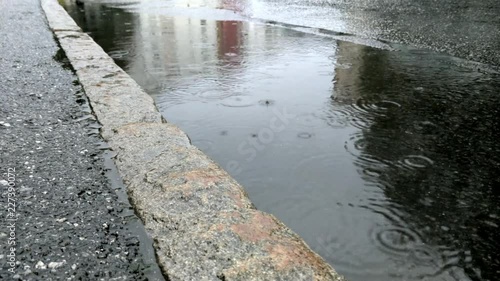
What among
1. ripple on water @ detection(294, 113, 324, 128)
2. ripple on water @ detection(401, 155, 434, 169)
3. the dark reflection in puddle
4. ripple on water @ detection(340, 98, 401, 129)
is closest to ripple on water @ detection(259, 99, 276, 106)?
the dark reflection in puddle

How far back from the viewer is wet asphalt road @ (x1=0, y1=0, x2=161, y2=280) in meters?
1.27

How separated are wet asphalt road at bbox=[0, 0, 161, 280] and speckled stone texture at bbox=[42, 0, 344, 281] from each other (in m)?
0.10

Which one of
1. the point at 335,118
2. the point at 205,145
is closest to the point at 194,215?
the point at 205,145

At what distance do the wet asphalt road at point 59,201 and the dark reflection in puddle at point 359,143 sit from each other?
2.12 ft

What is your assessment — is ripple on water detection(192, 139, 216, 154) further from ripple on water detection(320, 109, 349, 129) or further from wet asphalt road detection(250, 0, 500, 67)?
wet asphalt road detection(250, 0, 500, 67)

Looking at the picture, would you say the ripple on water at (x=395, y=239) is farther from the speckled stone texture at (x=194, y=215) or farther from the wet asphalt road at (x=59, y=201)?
the wet asphalt road at (x=59, y=201)

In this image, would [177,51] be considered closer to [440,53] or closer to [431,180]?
[440,53]

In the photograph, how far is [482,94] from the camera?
309 cm

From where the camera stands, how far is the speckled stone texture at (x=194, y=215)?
1196 millimetres

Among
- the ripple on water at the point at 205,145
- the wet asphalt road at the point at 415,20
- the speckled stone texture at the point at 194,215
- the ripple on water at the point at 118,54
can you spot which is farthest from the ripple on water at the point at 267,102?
the ripple on water at the point at 118,54

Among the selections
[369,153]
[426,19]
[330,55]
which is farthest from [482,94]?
[426,19]

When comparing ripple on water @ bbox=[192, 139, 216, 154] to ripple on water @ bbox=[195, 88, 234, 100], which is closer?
ripple on water @ bbox=[192, 139, 216, 154]

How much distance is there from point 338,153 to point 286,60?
233 centimetres

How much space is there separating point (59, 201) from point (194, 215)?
61 centimetres
